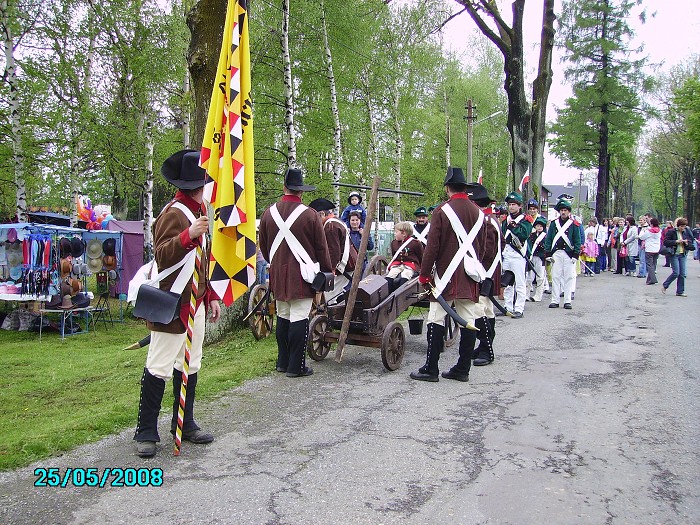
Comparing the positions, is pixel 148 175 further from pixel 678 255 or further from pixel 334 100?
pixel 678 255

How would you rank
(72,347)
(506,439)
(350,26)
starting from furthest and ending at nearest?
(350,26) → (72,347) → (506,439)

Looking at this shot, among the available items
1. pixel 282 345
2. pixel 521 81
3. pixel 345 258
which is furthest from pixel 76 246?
pixel 521 81

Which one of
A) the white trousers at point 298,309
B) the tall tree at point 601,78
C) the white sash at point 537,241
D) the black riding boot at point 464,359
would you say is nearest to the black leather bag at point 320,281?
the white trousers at point 298,309

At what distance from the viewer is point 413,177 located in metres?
38.6

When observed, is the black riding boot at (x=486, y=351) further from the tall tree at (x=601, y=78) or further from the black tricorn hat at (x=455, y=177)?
the tall tree at (x=601, y=78)

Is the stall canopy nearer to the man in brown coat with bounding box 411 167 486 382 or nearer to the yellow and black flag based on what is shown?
the man in brown coat with bounding box 411 167 486 382

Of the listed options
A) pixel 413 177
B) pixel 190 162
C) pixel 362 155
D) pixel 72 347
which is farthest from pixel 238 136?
pixel 413 177

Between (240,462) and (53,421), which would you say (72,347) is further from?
(240,462)

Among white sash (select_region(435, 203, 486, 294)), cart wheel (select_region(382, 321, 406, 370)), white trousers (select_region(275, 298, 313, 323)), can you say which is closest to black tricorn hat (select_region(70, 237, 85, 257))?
white trousers (select_region(275, 298, 313, 323))

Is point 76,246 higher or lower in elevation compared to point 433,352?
higher

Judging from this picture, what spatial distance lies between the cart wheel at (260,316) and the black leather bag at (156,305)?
4.81m

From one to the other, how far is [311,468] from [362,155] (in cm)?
2110

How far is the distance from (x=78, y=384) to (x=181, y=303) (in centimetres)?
456

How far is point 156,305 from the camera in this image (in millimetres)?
4312
